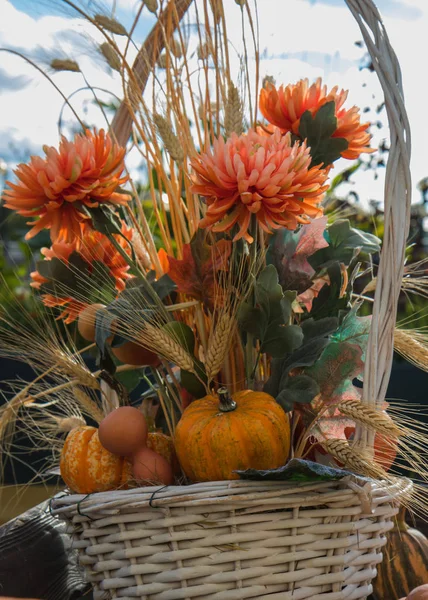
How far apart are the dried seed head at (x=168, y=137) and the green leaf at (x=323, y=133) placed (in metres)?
0.15

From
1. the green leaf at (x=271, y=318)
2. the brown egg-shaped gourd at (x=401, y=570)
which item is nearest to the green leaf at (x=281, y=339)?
the green leaf at (x=271, y=318)

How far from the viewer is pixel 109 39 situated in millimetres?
800

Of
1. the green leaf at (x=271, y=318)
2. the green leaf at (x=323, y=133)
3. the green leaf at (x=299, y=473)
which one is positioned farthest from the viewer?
the green leaf at (x=323, y=133)

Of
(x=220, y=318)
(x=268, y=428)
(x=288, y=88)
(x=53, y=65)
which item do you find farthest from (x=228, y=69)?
(x=268, y=428)

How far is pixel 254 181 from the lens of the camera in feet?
2.06

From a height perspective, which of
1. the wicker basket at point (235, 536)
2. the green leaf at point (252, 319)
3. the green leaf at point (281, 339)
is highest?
the green leaf at point (252, 319)

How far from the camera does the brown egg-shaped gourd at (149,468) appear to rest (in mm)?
667

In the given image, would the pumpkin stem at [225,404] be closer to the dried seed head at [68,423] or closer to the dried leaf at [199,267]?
the dried leaf at [199,267]

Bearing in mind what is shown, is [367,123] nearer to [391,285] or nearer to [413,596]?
[391,285]

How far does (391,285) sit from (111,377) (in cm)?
33

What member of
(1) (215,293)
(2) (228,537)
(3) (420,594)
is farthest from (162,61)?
(3) (420,594)

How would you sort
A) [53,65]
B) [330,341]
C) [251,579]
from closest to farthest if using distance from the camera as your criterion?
[251,579] < [330,341] < [53,65]

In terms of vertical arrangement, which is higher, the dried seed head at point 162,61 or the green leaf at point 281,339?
the dried seed head at point 162,61

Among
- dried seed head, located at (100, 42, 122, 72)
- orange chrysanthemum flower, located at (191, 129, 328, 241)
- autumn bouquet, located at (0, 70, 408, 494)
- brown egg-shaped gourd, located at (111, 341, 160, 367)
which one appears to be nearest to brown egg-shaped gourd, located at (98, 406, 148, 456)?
autumn bouquet, located at (0, 70, 408, 494)
